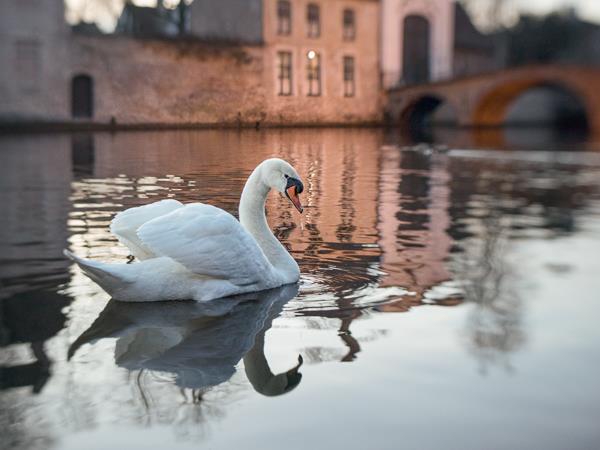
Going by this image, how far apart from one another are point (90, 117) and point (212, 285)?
97.8ft

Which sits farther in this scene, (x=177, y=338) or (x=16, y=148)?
(x=16, y=148)

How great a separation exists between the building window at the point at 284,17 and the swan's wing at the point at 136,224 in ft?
113

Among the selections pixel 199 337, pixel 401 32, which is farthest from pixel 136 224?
pixel 401 32

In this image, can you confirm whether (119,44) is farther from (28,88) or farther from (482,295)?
(482,295)

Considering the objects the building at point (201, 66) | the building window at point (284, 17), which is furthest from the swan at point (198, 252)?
the building window at point (284, 17)

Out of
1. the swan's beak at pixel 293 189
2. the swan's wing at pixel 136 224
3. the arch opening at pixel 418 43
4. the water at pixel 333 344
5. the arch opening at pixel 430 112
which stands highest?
the arch opening at pixel 418 43

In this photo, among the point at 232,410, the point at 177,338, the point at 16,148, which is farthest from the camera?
the point at 16,148

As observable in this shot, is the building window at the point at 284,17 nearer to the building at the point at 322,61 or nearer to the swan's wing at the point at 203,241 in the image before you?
the building at the point at 322,61

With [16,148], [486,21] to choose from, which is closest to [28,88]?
[16,148]

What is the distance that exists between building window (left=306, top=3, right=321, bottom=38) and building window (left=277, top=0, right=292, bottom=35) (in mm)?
953

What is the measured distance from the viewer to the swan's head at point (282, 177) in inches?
174

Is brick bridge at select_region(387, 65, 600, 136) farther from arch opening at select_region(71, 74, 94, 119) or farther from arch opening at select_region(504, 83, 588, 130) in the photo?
arch opening at select_region(71, 74, 94, 119)

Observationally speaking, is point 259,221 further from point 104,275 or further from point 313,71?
point 313,71

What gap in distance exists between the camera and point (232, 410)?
2.72m
